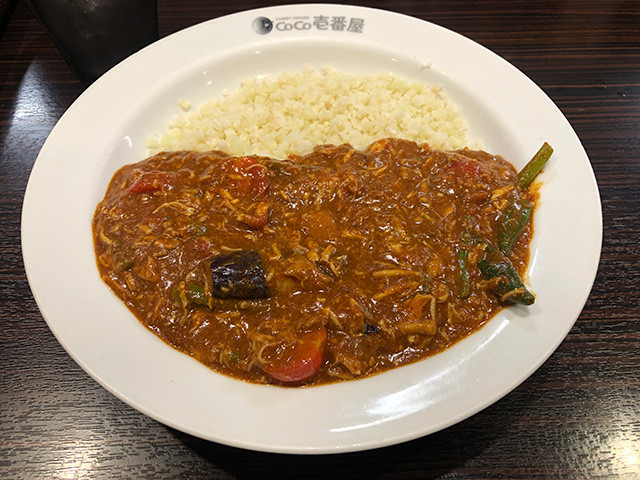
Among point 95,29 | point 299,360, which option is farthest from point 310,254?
point 95,29

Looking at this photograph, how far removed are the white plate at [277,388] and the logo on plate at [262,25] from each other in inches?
1.2

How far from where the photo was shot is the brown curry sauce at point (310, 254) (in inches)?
86.9

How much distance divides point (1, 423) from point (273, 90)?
261 cm

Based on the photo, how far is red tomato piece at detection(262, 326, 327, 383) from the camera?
2.09 meters

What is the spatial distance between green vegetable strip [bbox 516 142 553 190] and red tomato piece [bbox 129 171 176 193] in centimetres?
204

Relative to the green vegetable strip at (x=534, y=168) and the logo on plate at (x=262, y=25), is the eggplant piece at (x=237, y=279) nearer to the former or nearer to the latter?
the green vegetable strip at (x=534, y=168)

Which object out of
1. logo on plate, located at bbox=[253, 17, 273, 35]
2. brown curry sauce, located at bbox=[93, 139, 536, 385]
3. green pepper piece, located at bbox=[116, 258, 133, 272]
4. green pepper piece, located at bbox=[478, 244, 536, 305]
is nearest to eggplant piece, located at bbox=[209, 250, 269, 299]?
brown curry sauce, located at bbox=[93, 139, 536, 385]

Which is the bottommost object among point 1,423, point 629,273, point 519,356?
point 1,423

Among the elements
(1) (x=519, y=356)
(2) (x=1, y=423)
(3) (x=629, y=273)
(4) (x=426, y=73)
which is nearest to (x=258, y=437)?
(1) (x=519, y=356)

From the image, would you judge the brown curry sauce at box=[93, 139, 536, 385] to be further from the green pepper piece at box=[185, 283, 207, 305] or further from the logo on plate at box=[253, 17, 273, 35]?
the logo on plate at box=[253, 17, 273, 35]

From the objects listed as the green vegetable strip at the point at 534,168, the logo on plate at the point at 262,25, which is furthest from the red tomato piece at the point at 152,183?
the green vegetable strip at the point at 534,168

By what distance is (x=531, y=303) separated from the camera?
7.45ft

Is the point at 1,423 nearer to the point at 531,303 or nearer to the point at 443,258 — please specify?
the point at 443,258

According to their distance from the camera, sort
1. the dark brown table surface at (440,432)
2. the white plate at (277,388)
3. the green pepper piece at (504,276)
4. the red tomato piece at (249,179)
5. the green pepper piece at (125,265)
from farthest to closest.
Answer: the red tomato piece at (249,179) → the green pepper piece at (125,265) → the green pepper piece at (504,276) → the dark brown table surface at (440,432) → the white plate at (277,388)
